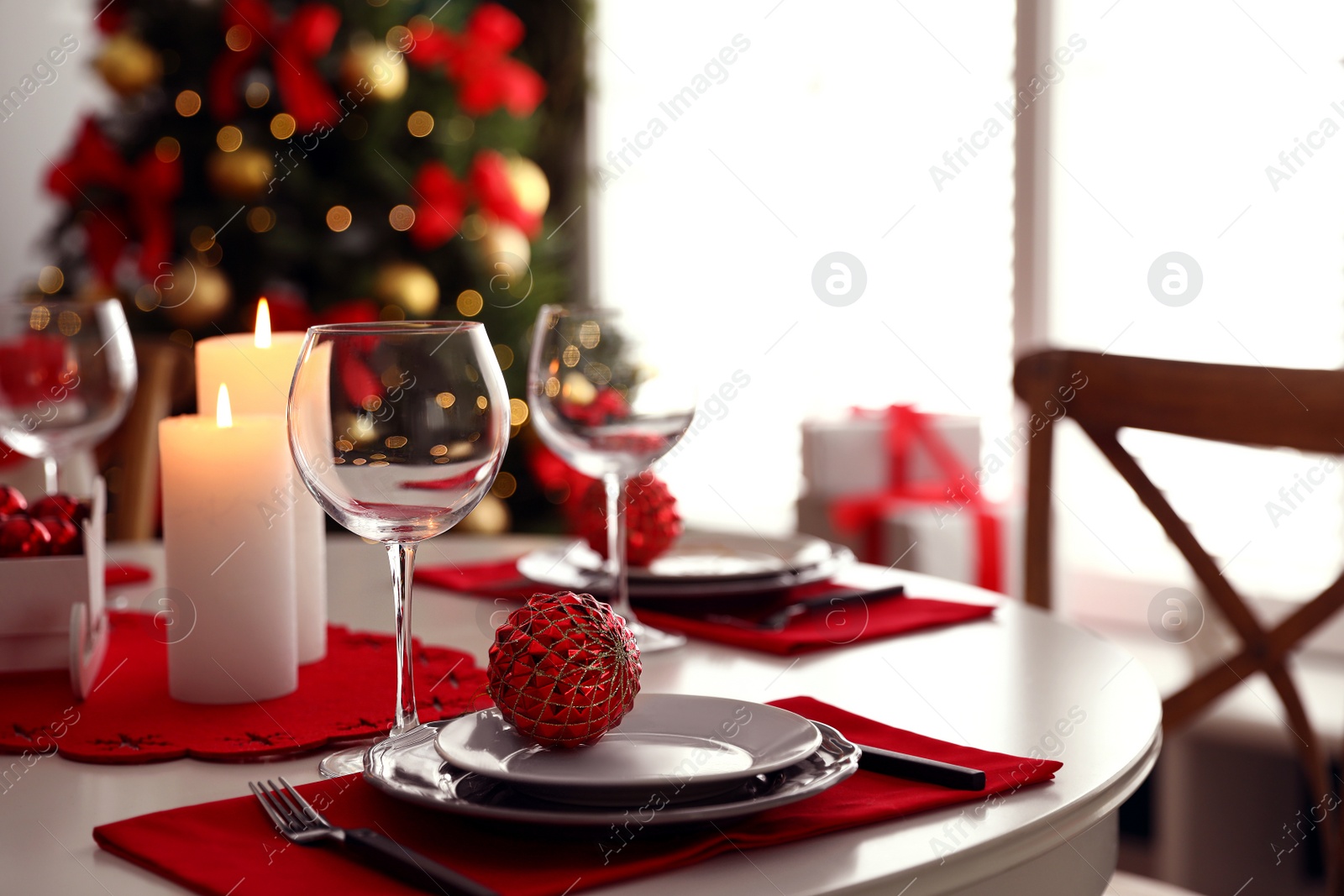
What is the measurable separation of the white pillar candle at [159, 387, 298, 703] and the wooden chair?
2.50 ft

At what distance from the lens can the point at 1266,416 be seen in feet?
3.66

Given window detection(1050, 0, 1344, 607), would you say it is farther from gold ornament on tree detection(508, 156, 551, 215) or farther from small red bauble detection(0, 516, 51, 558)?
small red bauble detection(0, 516, 51, 558)

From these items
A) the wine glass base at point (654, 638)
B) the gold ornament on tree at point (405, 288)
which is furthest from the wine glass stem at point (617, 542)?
the gold ornament on tree at point (405, 288)

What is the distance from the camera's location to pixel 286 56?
8.41ft

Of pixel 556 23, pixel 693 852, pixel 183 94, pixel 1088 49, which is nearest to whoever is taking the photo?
pixel 693 852

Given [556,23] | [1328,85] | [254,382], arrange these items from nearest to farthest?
[254,382]
[1328,85]
[556,23]

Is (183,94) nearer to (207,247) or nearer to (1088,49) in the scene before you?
(207,247)

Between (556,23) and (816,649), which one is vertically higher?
(556,23)

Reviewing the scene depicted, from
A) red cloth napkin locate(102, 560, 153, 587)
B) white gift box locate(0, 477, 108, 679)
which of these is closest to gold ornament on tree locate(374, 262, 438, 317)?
red cloth napkin locate(102, 560, 153, 587)

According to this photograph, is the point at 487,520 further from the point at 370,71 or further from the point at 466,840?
the point at 466,840

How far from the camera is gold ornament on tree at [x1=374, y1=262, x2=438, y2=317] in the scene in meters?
2.68

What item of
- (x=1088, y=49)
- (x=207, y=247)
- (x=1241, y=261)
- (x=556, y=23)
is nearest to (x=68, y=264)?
(x=207, y=247)

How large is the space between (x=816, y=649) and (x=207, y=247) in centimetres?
205

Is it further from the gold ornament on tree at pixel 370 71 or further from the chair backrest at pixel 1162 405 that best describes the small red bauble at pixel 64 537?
the gold ornament on tree at pixel 370 71
